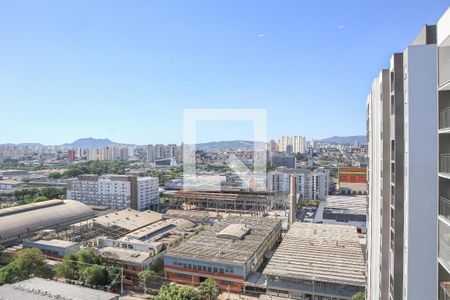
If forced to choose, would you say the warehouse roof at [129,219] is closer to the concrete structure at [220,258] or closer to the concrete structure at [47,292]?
the concrete structure at [220,258]

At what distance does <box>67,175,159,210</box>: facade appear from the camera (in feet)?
45.9

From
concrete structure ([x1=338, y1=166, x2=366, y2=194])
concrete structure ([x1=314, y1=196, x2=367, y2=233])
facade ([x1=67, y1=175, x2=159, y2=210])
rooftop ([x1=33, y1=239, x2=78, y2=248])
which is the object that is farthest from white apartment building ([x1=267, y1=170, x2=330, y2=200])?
rooftop ([x1=33, y1=239, x2=78, y2=248])

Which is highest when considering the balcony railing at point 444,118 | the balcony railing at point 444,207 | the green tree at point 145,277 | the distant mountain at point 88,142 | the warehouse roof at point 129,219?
the distant mountain at point 88,142

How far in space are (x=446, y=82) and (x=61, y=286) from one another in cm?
598

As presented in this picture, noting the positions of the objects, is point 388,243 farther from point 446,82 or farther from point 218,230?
point 218,230

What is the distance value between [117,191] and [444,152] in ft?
46.0

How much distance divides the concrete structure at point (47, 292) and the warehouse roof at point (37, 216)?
4.20m

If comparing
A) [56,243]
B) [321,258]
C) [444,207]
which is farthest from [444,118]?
[56,243]

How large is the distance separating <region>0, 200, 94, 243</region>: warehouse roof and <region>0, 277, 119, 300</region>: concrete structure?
4.20m

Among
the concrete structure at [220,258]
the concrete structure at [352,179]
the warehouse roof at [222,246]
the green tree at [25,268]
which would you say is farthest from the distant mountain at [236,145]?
the concrete structure at [352,179]

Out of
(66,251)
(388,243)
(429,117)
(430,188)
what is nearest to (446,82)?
(429,117)

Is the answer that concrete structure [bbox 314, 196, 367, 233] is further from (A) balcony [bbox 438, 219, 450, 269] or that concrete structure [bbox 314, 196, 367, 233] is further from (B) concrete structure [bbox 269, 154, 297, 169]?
(A) balcony [bbox 438, 219, 450, 269]

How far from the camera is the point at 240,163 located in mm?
16781

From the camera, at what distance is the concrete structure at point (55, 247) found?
7711 millimetres
